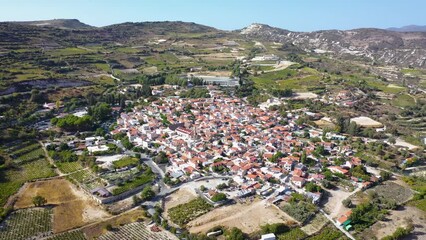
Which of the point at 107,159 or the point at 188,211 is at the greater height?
the point at 107,159

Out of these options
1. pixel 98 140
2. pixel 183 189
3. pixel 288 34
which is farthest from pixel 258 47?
pixel 183 189

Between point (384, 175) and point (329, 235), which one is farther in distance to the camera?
point (384, 175)

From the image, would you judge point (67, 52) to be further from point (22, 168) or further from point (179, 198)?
point (179, 198)

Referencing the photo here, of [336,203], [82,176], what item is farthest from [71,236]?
[336,203]

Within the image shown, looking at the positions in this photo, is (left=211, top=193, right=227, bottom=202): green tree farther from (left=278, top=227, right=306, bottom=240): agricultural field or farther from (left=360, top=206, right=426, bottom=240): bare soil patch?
(left=360, top=206, right=426, bottom=240): bare soil patch

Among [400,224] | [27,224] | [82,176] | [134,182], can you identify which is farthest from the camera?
[82,176]

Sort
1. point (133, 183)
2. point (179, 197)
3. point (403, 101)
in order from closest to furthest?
point (179, 197), point (133, 183), point (403, 101)

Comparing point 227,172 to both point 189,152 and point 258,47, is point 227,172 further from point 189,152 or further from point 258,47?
point 258,47

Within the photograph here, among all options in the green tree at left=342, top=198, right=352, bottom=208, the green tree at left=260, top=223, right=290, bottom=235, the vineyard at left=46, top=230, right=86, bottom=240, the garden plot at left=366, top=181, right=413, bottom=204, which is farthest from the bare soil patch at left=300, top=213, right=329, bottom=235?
the vineyard at left=46, top=230, right=86, bottom=240

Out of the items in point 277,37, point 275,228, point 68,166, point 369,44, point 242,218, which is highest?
point 277,37
